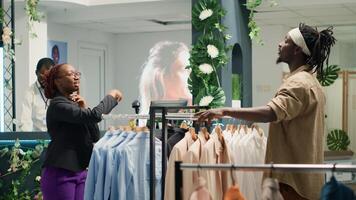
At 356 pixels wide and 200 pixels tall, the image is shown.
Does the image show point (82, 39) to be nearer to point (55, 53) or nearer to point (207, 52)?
point (55, 53)

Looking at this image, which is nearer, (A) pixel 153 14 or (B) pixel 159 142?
(B) pixel 159 142

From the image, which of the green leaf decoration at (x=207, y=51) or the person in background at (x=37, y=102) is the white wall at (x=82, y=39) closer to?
the person in background at (x=37, y=102)

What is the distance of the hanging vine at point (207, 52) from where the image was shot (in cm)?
537

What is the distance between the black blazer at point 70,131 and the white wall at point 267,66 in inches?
253

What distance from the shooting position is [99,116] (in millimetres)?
3242

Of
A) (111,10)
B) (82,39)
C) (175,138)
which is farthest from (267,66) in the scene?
(175,138)

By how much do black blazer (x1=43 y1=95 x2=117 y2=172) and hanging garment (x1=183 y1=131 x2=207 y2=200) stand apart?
88cm

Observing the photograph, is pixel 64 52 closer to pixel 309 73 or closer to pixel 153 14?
pixel 153 14

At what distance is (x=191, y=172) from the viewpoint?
2.40 meters

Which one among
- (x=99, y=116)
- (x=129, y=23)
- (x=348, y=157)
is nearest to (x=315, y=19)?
(x=129, y=23)

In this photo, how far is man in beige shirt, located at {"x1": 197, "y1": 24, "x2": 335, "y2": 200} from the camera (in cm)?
239

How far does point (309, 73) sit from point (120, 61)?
900 centimetres

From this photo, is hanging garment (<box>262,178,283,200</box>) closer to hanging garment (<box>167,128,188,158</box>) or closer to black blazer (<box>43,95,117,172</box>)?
hanging garment (<box>167,128,188,158</box>)

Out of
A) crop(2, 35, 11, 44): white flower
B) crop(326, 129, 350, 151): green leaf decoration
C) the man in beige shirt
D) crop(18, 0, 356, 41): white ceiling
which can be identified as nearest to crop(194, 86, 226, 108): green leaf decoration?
crop(2, 35, 11, 44): white flower
